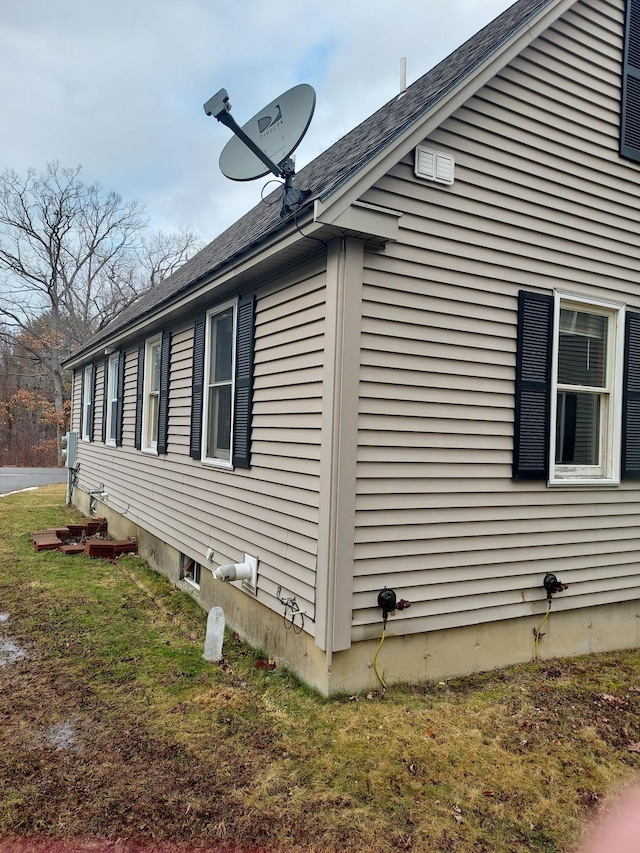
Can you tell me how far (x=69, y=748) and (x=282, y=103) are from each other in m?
4.62

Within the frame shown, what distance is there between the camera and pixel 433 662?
412 centimetres

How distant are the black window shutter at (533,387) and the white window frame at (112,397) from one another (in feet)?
23.8

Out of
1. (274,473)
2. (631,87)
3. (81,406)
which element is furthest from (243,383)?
(81,406)

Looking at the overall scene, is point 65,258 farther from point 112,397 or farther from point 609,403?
point 609,403

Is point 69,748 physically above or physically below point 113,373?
below

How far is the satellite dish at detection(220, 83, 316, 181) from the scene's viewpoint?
13.7 feet

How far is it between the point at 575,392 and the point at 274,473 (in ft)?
8.55

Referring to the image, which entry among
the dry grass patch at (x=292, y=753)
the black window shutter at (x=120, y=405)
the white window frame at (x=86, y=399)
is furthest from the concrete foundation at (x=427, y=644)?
the white window frame at (x=86, y=399)

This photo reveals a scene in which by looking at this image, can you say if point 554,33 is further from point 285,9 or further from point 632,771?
point 285,9

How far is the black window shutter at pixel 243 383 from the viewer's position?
493 cm

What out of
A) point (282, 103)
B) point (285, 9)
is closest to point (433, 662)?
point (282, 103)

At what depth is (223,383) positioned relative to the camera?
5.70 meters

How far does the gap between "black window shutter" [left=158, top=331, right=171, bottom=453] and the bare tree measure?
77.6 ft

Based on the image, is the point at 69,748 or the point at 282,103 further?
the point at 282,103
